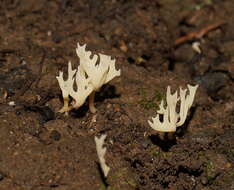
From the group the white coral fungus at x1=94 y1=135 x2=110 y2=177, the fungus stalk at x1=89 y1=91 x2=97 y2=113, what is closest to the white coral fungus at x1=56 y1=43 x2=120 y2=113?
the fungus stalk at x1=89 y1=91 x2=97 y2=113

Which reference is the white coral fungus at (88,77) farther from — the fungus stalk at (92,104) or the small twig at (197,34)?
the small twig at (197,34)

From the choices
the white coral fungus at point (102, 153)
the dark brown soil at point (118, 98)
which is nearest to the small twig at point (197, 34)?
the dark brown soil at point (118, 98)

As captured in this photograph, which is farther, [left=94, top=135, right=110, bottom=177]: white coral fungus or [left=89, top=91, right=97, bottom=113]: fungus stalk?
[left=89, top=91, right=97, bottom=113]: fungus stalk

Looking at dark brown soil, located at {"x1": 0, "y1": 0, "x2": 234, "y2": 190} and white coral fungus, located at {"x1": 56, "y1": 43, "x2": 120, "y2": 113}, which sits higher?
white coral fungus, located at {"x1": 56, "y1": 43, "x2": 120, "y2": 113}

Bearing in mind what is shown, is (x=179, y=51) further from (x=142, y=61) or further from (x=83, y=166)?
(x=83, y=166)

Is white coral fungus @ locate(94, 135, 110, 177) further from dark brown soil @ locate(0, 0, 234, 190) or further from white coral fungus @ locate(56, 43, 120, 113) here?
white coral fungus @ locate(56, 43, 120, 113)

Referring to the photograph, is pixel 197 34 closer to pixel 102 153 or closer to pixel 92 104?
pixel 92 104

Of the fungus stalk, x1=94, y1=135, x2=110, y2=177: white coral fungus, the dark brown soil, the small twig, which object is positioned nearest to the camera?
x1=94, y1=135, x2=110, y2=177: white coral fungus

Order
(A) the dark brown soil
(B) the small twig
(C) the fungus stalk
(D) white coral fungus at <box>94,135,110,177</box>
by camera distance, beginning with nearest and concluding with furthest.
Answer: (D) white coral fungus at <box>94,135,110,177</box> → (A) the dark brown soil → (C) the fungus stalk → (B) the small twig

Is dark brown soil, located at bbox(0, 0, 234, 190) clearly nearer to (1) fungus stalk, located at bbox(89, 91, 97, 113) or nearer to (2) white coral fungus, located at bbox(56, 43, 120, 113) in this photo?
(1) fungus stalk, located at bbox(89, 91, 97, 113)

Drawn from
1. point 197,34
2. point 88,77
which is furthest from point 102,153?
point 197,34
